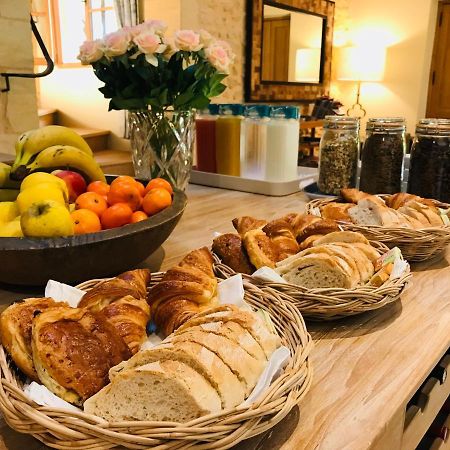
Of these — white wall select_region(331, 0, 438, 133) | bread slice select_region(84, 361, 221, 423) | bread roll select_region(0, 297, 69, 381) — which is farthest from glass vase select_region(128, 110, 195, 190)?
white wall select_region(331, 0, 438, 133)

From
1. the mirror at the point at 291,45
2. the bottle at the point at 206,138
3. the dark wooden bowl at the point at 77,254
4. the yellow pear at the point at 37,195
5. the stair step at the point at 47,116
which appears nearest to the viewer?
the dark wooden bowl at the point at 77,254

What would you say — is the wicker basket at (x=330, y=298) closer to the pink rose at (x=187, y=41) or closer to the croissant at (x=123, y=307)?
the croissant at (x=123, y=307)

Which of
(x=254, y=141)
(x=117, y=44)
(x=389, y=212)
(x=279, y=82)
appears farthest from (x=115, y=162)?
(x=389, y=212)

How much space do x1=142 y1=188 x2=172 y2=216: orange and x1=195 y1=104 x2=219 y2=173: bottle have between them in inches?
30.3

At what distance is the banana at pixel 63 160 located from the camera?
3.64 feet

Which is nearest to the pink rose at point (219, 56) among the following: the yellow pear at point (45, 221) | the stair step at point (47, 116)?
the yellow pear at point (45, 221)

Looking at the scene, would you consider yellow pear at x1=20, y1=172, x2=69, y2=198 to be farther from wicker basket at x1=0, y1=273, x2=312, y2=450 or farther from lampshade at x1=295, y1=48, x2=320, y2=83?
lampshade at x1=295, y1=48, x2=320, y2=83

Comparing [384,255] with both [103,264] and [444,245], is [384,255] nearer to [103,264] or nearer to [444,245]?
[444,245]

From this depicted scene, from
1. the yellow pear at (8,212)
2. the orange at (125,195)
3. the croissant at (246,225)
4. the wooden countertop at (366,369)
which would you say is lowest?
the wooden countertop at (366,369)

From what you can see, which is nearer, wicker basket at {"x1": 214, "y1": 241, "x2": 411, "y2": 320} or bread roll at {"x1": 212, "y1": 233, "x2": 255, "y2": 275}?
wicker basket at {"x1": 214, "y1": 241, "x2": 411, "y2": 320}

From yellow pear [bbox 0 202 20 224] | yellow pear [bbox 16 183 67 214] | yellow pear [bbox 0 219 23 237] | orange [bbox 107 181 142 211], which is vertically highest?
yellow pear [bbox 16 183 67 214]

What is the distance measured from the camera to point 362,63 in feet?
17.6

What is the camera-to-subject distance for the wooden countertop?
1.82 feet

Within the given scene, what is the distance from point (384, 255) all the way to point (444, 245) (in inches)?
9.2
